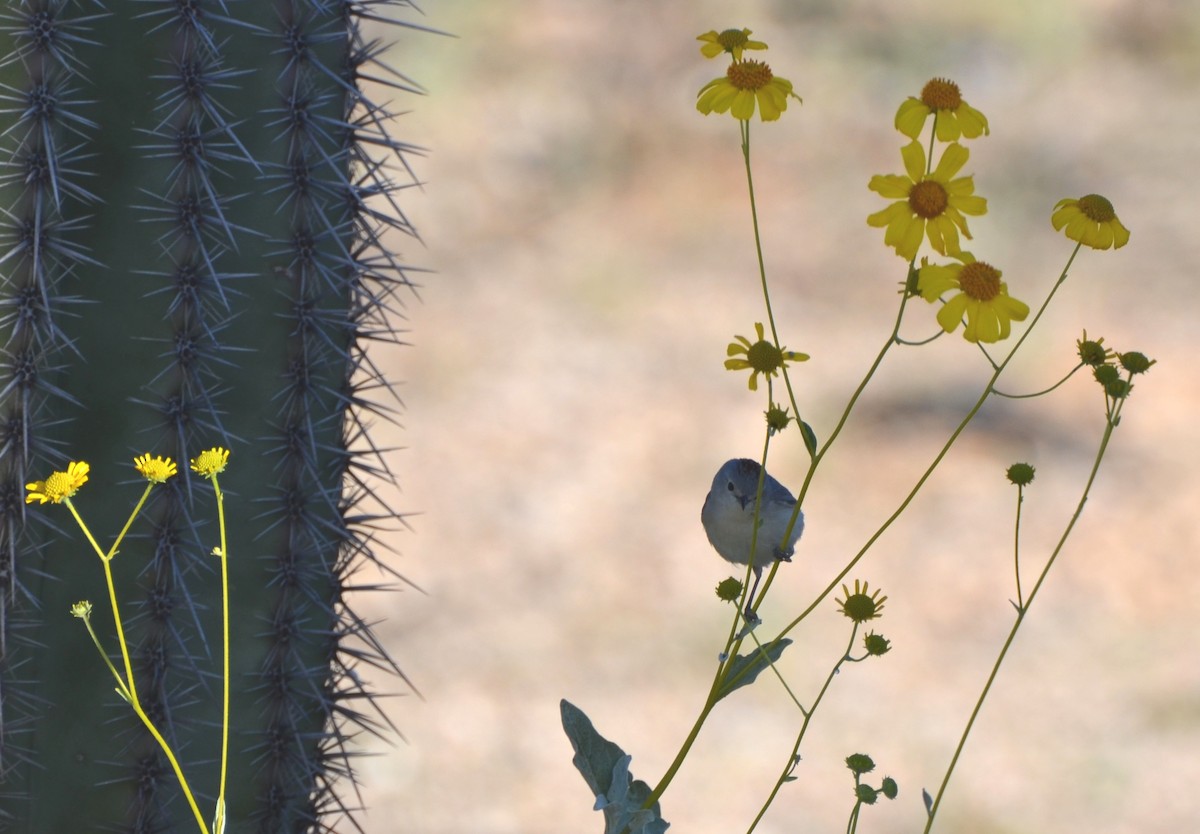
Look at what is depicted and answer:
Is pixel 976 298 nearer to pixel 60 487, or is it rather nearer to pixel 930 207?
pixel 930 207

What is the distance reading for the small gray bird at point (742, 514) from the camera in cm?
90

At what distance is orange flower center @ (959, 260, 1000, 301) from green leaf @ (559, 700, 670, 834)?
31 centimetres

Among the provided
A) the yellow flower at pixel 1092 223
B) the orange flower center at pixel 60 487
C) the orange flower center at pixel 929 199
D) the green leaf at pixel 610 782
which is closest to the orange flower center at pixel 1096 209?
the yellow flower at pixel 1092 223

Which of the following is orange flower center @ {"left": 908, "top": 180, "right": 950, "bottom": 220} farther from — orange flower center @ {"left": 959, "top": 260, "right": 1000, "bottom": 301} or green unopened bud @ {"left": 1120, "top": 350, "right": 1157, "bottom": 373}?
green unopened bud @ {"left": 1120, "top": 350, "right": 1157, "bottom": 373}

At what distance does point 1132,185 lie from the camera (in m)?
2.27

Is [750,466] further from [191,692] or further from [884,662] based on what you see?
[884,662]

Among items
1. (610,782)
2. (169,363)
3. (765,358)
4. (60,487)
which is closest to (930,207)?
(765,358)

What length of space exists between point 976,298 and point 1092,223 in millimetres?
107

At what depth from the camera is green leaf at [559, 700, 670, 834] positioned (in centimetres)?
74

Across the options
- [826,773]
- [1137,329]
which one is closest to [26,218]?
[826,773]

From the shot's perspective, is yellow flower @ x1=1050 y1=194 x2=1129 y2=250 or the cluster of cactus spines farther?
the cluster of cactus spines

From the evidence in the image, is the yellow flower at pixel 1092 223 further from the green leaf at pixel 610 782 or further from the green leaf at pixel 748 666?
the green leaf at pixel 610 782

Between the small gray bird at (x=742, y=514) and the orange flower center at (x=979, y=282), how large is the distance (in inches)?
10.7

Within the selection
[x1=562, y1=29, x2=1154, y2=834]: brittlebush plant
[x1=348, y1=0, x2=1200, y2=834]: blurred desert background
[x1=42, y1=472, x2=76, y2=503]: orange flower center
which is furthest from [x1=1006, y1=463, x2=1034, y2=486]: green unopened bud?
[x1=348, y1=0, x2=1200, y2=834]: blurred desert background
